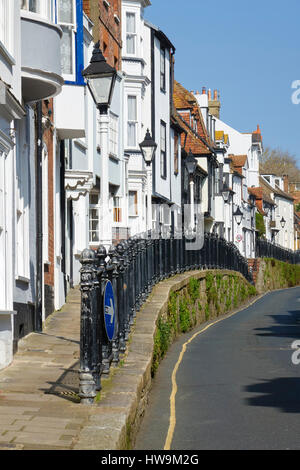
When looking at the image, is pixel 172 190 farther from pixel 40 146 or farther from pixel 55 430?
pixel 55 430

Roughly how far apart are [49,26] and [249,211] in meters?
62.4

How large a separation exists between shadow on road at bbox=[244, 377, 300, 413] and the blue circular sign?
221 cm

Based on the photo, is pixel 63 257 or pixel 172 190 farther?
pixel 172 190

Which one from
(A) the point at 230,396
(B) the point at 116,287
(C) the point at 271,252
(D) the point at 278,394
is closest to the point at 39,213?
(B) the point at 116,287

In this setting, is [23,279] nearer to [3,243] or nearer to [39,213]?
[39,213]

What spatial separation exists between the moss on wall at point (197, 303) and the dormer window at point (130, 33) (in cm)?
950

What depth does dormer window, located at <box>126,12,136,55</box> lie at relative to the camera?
3278 centimetres

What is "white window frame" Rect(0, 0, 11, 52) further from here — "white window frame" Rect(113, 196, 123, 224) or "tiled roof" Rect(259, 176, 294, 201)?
"tiled roof" Rect(259, 176, 294, 201)

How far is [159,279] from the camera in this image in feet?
68.9

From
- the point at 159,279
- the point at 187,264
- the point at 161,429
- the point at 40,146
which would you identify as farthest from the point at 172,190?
the point at 161,429

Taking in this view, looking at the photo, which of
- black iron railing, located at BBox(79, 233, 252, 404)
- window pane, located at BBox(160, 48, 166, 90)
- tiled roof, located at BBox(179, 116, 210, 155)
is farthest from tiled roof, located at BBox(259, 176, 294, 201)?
black iron railing, located at BBox(79, 233, 252, 404)

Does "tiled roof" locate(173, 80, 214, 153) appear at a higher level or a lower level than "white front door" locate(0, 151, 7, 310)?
higher

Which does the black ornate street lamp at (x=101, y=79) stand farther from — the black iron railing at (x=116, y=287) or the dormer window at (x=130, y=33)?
the dormer window at (x=130, y=33)

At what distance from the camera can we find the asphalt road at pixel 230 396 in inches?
332
